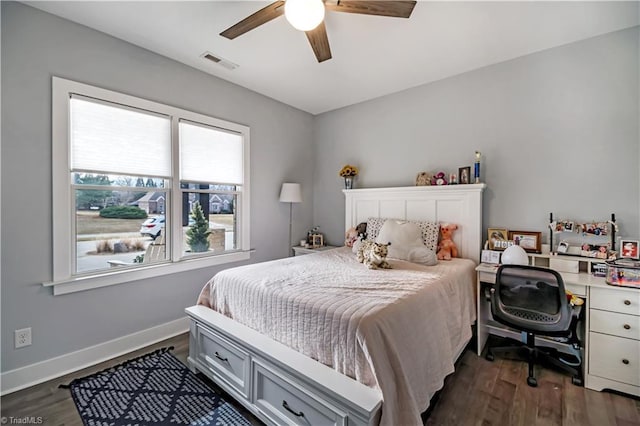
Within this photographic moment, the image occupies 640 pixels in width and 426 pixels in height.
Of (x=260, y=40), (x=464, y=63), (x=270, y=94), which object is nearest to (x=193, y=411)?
(x=260, y=40)

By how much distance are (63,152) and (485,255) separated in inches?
148

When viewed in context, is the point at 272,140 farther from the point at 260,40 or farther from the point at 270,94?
the point at 260,40

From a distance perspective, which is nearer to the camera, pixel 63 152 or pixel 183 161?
pixel 63 152

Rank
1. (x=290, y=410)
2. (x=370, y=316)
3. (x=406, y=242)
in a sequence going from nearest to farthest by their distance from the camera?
(x=370, y=316) → (x=290, y=410) → (x=406, y=242)

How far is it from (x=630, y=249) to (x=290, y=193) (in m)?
3.35

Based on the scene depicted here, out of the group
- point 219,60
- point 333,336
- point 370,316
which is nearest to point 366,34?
point 219,60

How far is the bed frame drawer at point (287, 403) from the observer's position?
133cm

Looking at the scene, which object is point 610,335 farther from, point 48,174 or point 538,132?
point 48,174

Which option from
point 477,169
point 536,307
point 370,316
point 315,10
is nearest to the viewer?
point 370,316

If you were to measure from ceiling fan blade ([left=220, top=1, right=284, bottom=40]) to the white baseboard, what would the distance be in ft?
8.91

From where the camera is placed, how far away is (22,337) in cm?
202

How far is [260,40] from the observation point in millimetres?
2465

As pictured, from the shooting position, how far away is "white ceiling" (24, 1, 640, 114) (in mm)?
2076

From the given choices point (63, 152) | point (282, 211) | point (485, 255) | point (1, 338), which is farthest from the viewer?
point (282, 211)
